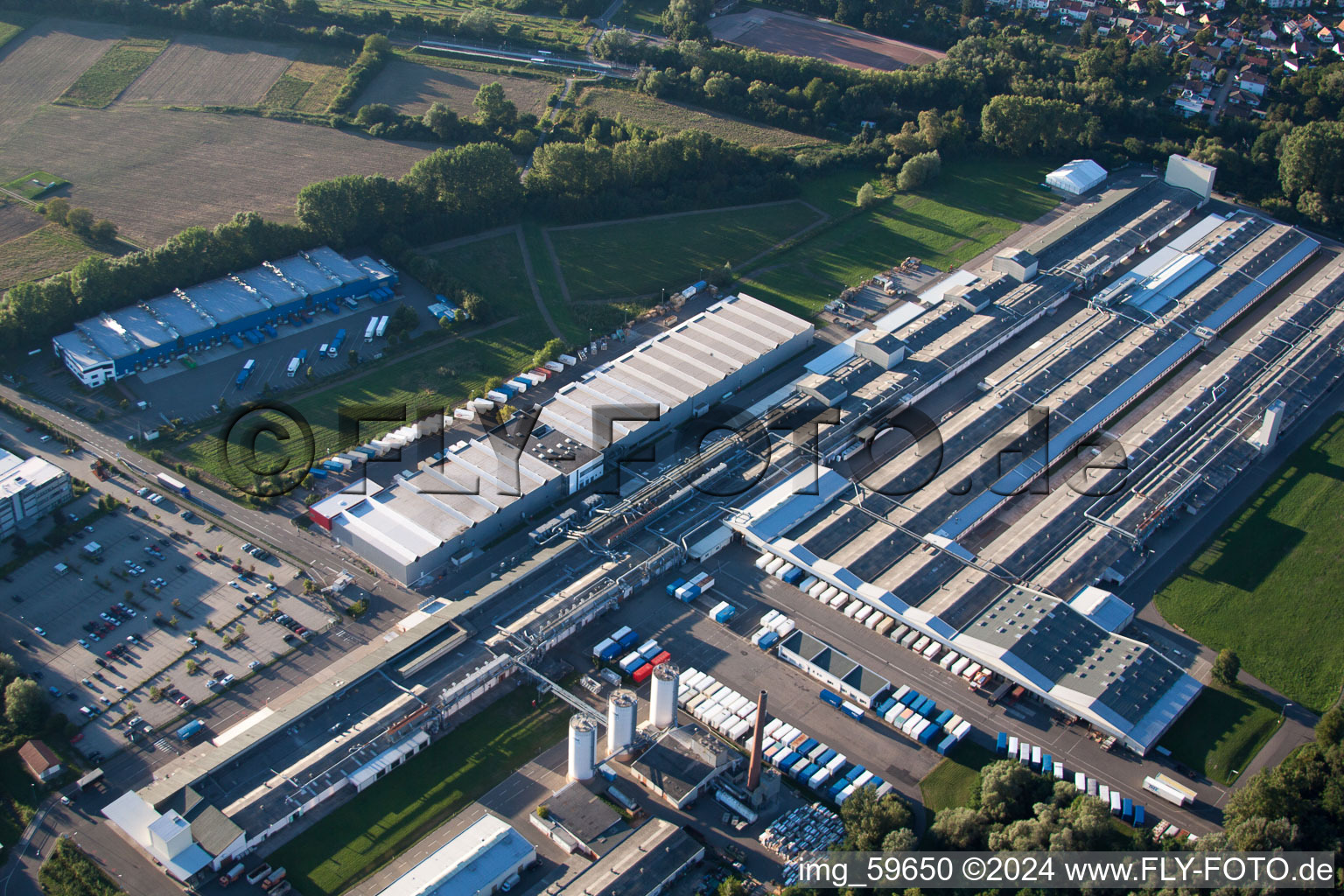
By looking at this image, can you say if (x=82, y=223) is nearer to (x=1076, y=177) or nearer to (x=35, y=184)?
(x=35, y=184)

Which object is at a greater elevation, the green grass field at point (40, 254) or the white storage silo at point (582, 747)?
the green grass field at point (40, 254)

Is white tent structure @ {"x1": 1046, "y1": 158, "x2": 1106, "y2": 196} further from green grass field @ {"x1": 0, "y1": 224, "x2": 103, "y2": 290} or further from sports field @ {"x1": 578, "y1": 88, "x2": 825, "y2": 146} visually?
green grass field @ {"x1": 0, "y1": 224, "x2": 103, "y2": 290}

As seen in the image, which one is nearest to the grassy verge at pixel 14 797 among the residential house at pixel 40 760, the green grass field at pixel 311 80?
the residential house at pixel 40 760

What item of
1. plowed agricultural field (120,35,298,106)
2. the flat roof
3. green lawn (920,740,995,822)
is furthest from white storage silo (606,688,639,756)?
plowed agricultural field (120,35,298,106)

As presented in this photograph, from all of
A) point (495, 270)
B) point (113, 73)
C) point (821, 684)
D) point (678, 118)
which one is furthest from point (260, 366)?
point (113, 73)

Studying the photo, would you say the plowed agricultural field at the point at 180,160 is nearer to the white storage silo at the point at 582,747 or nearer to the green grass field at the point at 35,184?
the green grass field at the point at 35,184

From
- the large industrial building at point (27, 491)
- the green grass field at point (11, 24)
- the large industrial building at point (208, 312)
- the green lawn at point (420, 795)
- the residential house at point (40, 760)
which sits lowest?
the green lawn at point (420, 795)

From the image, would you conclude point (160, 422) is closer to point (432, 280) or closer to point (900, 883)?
point (432, 280)
